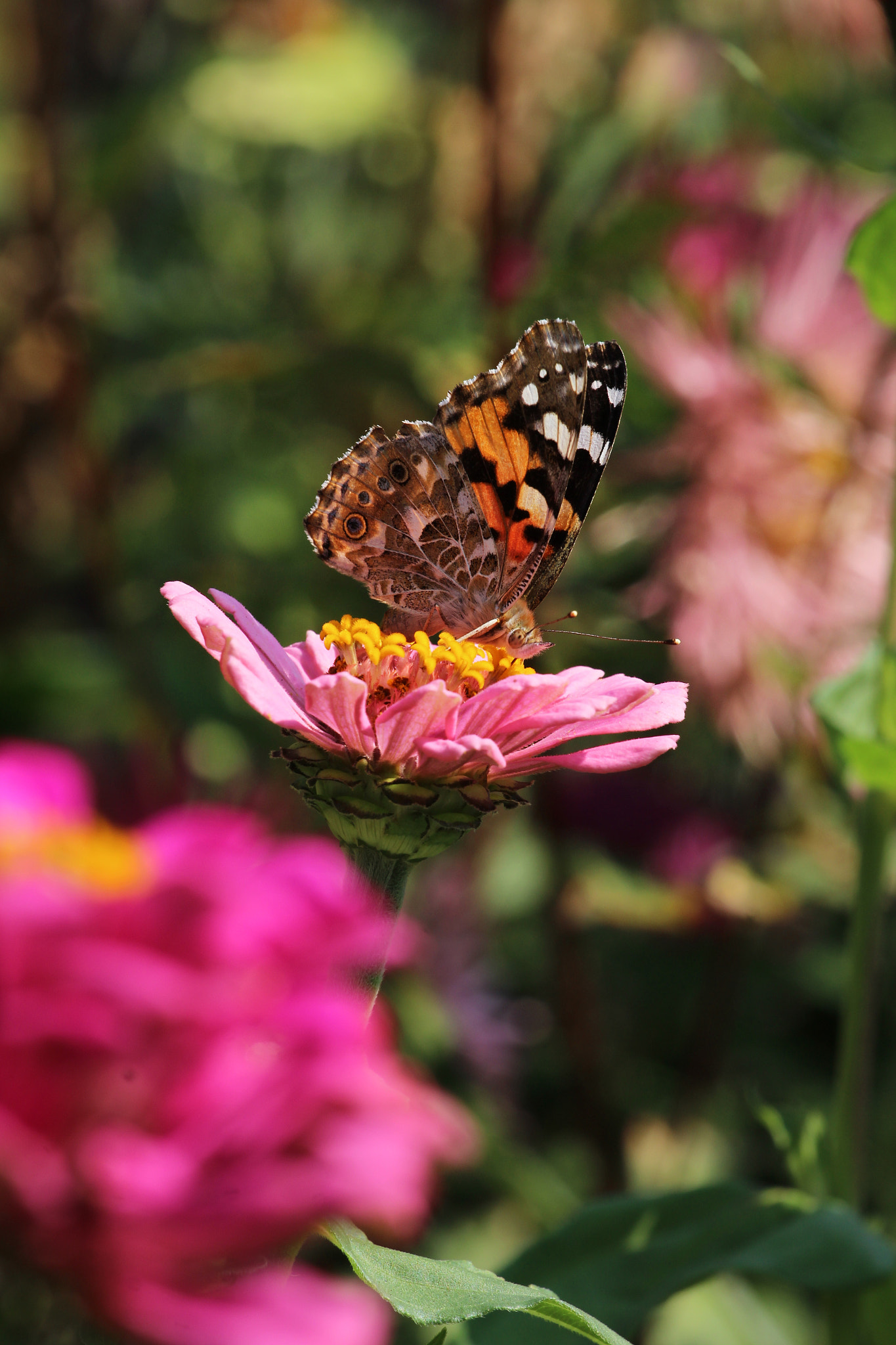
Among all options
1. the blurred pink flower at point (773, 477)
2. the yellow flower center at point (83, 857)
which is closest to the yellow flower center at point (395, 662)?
the yellow flower center at point (83, 857)

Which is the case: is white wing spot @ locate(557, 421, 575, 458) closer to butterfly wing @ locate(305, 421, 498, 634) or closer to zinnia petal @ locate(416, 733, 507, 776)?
butterfly wing @ locate(305, 421, 498, 634)

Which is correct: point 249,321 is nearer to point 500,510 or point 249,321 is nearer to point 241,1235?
point 500,510

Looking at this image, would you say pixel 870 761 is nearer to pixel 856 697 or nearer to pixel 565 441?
pixel 856 697

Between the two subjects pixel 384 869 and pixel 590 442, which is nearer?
pixel 384 869

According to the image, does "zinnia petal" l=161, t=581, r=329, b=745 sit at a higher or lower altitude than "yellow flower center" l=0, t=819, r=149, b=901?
lower

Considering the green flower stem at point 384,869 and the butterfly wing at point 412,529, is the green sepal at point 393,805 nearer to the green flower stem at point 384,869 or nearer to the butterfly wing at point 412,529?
the green flower stem at point 384,869

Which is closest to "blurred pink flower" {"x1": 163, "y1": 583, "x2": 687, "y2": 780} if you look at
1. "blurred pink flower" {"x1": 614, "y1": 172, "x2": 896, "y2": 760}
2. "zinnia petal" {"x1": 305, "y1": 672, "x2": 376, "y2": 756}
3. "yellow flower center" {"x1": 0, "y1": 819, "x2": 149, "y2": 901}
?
"zinnia petal" {"x1": 305, "y1": 672, "x2": 376, "y2": 756}

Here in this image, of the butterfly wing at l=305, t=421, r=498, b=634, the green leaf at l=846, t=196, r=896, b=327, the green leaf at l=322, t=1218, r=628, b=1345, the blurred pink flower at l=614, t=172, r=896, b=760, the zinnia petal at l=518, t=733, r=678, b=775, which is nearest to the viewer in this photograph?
the green leaf at l=322, t=1218, r=628, b=1345

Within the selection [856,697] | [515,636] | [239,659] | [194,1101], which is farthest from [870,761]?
[194,1101]
